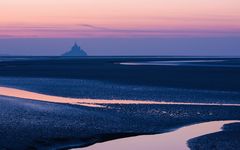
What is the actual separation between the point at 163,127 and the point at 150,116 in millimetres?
3143

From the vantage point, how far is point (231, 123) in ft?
73.0

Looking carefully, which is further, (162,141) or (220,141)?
(162,141)

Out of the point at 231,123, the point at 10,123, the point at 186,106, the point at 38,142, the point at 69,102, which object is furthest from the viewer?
the point at 69,102

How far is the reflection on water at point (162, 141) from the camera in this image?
16.9 metres

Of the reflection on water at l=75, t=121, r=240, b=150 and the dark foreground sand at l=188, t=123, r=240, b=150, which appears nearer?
the dark foreground sand at l=188, t=123, r=240, b=150

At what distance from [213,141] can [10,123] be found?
9.30 meters

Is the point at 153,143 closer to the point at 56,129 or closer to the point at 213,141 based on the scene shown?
the point at 213,141

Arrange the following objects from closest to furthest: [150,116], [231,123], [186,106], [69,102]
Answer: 1. [231,123]
2. [150,116]
3. [186,106]
4. [69,102]

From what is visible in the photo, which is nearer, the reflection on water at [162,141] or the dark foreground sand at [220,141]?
the dark foreground sand at [220,141]

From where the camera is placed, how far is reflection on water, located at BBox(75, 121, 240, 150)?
16947mm

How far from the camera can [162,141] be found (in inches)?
714

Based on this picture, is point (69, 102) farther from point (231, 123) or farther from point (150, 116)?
point (231, 123)

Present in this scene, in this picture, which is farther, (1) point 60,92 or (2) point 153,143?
(1) point 60,92

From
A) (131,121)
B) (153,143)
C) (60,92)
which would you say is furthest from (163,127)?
(60,92)
